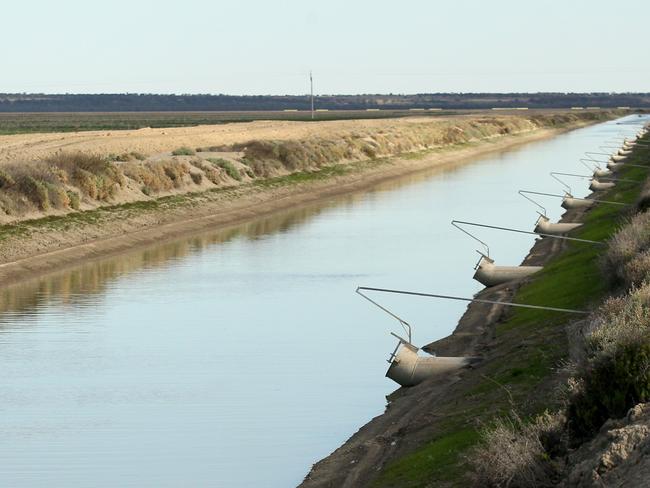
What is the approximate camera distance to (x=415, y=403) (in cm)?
1769

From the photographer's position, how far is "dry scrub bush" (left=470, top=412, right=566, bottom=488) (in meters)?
10.6

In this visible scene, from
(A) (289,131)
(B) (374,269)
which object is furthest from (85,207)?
(A) (289,131)

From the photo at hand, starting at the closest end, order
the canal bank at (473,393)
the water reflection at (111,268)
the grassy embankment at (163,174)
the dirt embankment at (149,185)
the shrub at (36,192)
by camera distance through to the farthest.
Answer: the canal bank at (473,393) < the water reflection at (111,268) < the dirt embankment at (149,185) < the shrub at (36,192) < the grassy embankment at (163,174)

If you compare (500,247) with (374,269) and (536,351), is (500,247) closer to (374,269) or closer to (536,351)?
(374,269)

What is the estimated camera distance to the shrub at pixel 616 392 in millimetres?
11570

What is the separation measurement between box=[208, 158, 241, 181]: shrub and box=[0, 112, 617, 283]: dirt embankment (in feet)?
0.22

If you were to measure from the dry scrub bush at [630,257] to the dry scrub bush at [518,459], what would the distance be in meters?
5.50

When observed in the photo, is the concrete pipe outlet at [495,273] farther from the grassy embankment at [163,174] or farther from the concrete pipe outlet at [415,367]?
the grassy embankment at [163,174]

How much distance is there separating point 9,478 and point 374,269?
19.7 meters

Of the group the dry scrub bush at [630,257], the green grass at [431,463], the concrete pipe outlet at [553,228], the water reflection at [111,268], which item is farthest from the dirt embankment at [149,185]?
the green grass at [431,463]

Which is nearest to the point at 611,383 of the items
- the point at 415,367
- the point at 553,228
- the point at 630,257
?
the point at 415,367

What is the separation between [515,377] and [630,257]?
3850 millimetres

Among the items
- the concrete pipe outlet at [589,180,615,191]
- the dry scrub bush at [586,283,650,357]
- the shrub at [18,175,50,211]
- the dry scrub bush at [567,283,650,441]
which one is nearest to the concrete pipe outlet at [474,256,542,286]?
the dry scrub bush at [586,283,650,357]

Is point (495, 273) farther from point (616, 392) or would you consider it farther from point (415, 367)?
point (616, 392)
